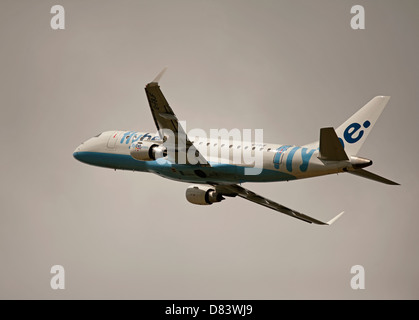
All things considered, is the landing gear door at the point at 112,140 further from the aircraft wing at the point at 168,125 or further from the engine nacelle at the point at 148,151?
the aircraft wing at the point at 168,125

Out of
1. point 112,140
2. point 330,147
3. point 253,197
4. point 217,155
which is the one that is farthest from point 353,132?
point 112,140

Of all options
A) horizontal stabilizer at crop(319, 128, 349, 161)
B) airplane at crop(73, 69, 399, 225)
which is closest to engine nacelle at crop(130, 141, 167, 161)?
airplane at crop(73, 69, 399, 225)

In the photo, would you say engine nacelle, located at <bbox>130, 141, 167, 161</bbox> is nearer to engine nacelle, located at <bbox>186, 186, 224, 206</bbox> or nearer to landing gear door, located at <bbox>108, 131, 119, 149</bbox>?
landing gear door, located at <bbox>108, 131, 119, 149</bbox>

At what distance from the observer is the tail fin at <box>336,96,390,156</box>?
6328 centimetres

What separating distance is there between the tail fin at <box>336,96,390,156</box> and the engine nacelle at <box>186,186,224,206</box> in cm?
1299

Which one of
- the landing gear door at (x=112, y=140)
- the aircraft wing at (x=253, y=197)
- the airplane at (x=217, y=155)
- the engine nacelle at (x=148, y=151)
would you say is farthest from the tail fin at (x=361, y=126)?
the landing gear door at (x=112, y=140)

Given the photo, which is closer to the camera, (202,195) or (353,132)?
(353,132)

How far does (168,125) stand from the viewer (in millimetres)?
64688

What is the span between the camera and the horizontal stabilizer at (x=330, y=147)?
58400mm

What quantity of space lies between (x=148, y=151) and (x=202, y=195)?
22.9 ft

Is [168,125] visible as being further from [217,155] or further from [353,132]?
[353,132]

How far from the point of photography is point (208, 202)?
72.8m

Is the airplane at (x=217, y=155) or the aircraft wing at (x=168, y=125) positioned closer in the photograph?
the airplane at (x=217, y=155)

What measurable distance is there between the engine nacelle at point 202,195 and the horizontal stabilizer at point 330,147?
14410 mm
